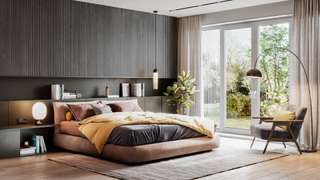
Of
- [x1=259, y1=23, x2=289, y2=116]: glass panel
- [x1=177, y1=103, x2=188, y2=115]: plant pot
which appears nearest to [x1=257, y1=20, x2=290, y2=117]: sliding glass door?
[x1=259, y1=23, x2=289, y2=116]: glass panel

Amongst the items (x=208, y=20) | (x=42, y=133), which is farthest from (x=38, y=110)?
(x=208, y=20)

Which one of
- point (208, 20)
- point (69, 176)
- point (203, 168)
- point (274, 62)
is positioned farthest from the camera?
point (208, 20)

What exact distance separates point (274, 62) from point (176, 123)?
2784mm

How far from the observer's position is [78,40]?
6.53 meters

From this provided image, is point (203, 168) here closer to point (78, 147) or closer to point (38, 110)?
point (78, 147)

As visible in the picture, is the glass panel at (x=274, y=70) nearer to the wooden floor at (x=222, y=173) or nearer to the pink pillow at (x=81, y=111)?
the wooden floor at (x=222, y=173)

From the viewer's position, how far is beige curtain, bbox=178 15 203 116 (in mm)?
8039

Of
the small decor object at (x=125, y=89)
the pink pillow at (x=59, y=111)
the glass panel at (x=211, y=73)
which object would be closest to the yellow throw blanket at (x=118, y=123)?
the pink pillow at (x=59, y=111)

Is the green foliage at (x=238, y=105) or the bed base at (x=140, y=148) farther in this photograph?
the green foliage at (x=238, y=105)

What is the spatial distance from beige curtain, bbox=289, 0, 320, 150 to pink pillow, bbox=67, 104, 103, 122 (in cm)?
364

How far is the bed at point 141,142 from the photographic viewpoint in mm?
4738

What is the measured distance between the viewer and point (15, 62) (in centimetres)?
574

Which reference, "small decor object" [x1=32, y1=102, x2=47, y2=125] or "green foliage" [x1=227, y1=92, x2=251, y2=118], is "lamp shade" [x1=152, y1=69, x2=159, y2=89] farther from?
"small decor object" [x1=32, y1=102, x2=47, y2=125]

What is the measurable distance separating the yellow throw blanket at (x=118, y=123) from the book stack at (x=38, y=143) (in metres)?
0.74
